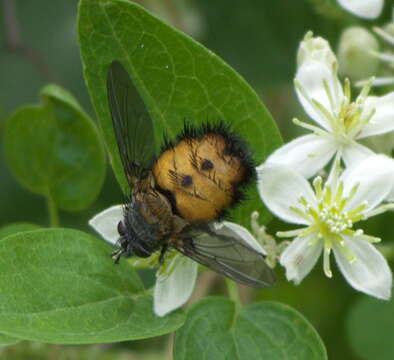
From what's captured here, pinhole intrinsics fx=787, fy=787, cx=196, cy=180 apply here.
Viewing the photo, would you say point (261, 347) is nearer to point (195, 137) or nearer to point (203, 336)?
point (203, 336)

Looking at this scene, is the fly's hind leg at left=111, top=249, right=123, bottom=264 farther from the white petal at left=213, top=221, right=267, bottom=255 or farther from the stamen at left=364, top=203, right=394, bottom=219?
the stamen at left=364, top=203, right=394, bottom=219

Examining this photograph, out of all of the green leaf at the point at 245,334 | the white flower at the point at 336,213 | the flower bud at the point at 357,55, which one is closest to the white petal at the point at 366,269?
the white flower at the point at 336,213

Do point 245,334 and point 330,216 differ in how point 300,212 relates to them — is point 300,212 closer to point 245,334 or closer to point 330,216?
point 330,216

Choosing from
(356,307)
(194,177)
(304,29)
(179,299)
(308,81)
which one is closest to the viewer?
(194,177)

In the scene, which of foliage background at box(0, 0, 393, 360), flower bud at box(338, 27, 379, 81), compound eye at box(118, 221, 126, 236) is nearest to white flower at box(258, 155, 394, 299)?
compound eye at box(118, 221, 126, 236)

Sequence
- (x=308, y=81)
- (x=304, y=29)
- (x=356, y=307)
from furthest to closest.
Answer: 1. (x=304, y=29)
2. (x=356, y=307)
3. (x=308, y=81)

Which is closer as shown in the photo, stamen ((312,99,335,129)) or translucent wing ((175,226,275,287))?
translucent wing ((175,226,275,287))

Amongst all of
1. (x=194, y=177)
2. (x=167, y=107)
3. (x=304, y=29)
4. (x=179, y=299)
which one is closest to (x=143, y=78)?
(x=167, y=107)
